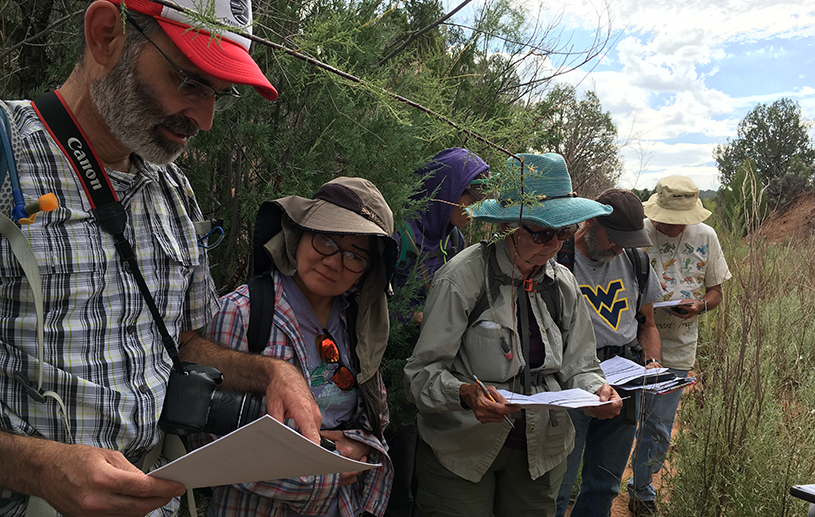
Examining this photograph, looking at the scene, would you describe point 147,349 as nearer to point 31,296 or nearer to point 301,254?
point 31,296

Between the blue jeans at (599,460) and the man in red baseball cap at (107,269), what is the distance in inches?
91.2

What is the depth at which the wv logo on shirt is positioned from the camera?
319 cm

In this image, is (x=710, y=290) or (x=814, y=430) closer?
(x=814, y=430)

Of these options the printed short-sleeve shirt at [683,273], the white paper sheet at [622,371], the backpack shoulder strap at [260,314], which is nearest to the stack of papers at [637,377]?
the white paper sheet at [622,371]

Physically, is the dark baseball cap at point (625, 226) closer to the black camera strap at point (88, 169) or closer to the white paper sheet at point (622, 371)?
the white paper sheet at point (622, 371)

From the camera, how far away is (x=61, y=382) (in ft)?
3.90

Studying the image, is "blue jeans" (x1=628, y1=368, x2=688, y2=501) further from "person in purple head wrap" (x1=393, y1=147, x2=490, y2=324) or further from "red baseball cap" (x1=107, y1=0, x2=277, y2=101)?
"red baseball cap" (x1=107, y1=0, x2=277, y2=101)

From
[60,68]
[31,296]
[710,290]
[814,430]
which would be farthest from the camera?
[710,290]

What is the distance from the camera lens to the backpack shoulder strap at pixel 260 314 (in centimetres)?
184

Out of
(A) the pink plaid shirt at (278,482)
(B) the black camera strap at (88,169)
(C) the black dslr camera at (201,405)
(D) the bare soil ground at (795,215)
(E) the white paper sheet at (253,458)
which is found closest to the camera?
(E) the white paper sheet at (253,458)

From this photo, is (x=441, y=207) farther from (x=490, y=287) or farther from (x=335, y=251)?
(x=335, y=251)

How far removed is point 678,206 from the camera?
12.8 feet

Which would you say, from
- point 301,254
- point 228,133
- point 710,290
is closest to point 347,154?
point 228,133

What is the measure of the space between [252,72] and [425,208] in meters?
1.81
